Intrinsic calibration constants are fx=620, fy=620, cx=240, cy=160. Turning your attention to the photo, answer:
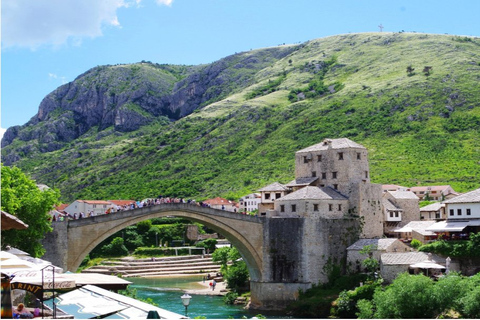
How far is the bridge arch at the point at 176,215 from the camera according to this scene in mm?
47562

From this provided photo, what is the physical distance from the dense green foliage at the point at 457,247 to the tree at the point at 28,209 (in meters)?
30.5

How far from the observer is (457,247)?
164 feet

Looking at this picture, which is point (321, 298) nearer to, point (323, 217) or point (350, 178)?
point (323, 217)

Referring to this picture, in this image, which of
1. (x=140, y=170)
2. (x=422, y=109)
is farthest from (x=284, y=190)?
(x=140, y=170)

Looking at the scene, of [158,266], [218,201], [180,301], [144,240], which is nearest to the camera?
[180,301]

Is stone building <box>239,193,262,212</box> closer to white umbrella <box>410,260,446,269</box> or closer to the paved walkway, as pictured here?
the paved walkway

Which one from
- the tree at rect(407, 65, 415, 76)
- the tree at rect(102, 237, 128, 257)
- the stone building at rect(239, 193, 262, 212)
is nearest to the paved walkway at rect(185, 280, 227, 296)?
the tree at rect(102, 237, 128, 257)

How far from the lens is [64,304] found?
77.8 ft

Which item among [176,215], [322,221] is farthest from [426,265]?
[176,215]

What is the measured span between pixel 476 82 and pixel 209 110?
8023 centimetres

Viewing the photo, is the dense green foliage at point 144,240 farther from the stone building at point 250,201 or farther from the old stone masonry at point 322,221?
the old stone masonry at point 322,221

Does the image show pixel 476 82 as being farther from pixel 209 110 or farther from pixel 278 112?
pixel 209 110

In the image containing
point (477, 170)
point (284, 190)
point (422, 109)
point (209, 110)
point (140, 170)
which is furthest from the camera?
point (209, 110)

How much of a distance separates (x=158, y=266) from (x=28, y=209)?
5021 cm
